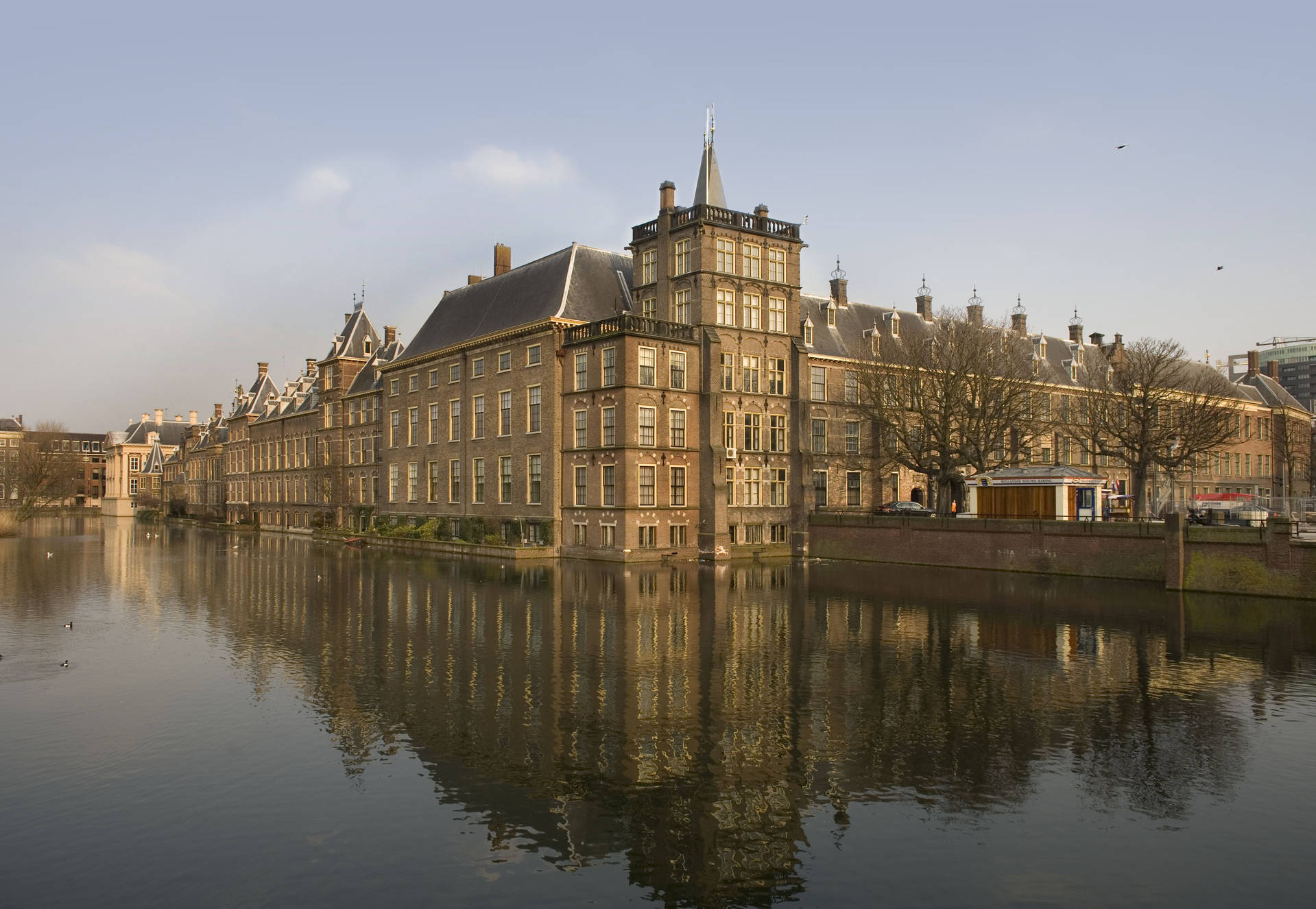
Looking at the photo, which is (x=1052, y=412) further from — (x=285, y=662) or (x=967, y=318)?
(x=285, y=662)

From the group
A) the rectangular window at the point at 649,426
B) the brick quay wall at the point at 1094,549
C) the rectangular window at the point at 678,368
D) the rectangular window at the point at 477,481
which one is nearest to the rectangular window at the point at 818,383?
the brick quay wall at the point at 1094,549

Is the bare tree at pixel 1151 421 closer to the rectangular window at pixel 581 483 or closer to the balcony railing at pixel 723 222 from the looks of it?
the balcony railing at pixel 723 222

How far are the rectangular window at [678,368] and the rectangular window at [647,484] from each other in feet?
16.0

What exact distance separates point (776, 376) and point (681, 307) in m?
7.05

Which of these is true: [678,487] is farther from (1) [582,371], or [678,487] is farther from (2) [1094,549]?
(2) [1094,549]

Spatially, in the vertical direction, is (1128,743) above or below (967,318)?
below

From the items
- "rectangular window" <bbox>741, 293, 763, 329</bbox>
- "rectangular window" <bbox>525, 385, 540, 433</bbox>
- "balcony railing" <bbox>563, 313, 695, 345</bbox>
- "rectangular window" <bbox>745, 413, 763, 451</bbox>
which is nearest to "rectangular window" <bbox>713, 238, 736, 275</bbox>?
"rectangular window" <bbox>741, 293, 763, 329</bbox>

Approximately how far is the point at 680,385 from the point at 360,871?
40782mm

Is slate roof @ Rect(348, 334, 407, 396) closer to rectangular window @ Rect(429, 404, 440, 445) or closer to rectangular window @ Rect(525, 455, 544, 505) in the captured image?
→ rectangular window @ Rect(429, 404, 440, 445)

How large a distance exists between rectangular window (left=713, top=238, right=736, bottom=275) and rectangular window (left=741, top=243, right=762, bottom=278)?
587mm

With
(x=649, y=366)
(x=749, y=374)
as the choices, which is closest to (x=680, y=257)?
(x=649, y=366)

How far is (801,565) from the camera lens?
47.4m

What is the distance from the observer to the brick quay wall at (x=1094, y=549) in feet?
108

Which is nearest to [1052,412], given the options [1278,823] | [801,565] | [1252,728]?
[801,565]
